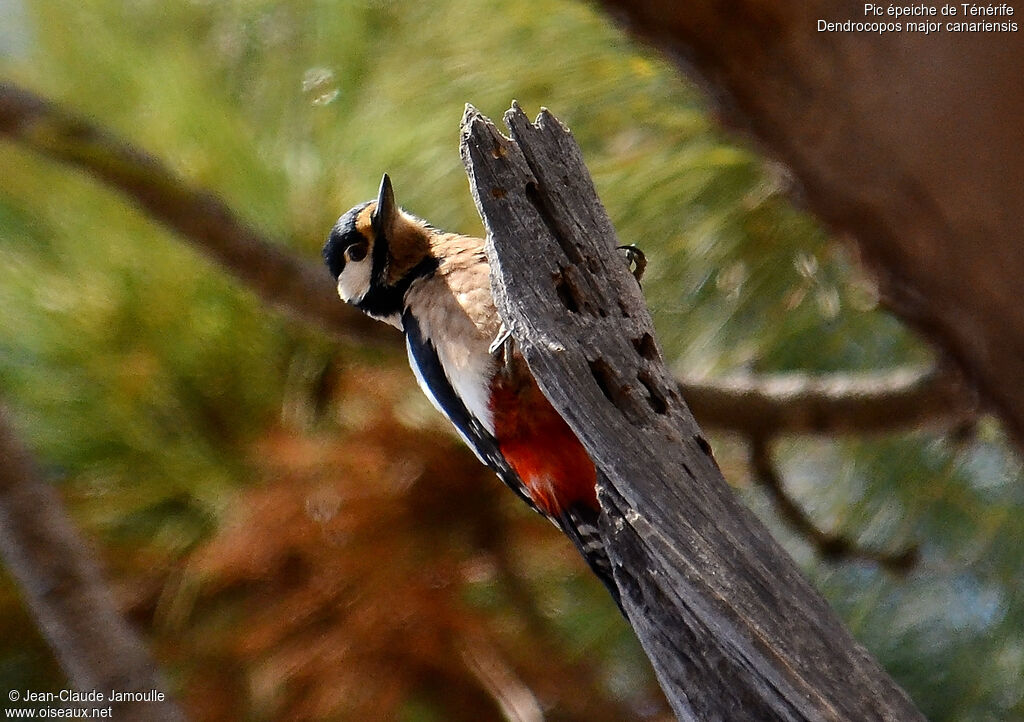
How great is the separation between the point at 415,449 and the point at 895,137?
89 centimetres

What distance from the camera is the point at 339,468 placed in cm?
163

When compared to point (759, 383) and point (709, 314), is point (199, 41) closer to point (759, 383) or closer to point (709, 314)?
point (709, 314)

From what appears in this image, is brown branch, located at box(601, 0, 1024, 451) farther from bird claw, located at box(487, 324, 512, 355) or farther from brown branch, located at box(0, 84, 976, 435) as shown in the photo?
bird claw, located at box(487, 324, 512, 355)

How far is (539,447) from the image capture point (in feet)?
4.33

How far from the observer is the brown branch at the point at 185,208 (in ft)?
5.35

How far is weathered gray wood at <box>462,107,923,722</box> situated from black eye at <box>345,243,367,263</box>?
594mm

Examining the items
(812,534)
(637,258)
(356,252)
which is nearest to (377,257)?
(356,252)

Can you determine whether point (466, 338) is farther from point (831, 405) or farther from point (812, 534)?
point (812, 534)

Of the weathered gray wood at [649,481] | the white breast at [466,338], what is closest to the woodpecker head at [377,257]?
the white breast at [466,338]

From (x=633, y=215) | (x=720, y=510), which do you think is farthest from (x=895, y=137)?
(x=633, y=215)

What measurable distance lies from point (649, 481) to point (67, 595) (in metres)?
0.78

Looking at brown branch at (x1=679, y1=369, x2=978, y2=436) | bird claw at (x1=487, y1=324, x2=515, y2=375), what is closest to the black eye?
bird claw at (x1=487, y1=324, x2=515, y2=375)

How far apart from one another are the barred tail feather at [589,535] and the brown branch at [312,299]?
32cm

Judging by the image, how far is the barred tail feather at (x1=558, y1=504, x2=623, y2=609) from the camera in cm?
127
